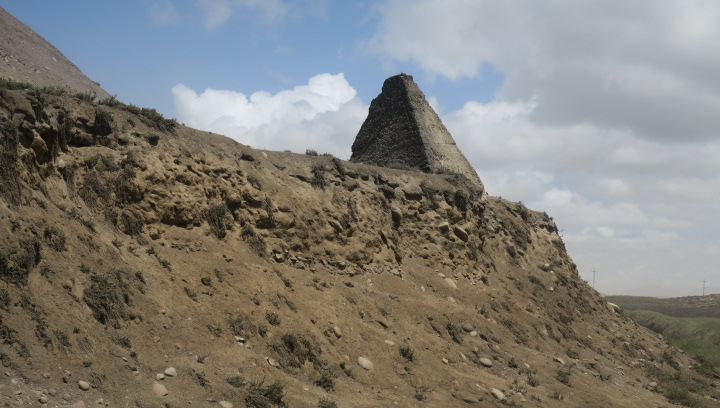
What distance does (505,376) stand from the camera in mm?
16484

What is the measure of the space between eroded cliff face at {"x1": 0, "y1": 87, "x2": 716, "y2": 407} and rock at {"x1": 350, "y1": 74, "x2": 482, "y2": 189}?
130 inches

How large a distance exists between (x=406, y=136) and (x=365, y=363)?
655 inches

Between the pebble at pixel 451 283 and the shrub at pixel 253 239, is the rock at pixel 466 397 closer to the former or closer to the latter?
the shrub at pixel 253 239

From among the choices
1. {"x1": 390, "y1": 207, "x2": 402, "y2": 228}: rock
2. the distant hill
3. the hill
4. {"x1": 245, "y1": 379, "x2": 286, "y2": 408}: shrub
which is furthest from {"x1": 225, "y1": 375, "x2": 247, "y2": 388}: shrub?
the distant hill

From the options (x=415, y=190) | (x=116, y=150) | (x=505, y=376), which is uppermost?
(x=415, y=190)

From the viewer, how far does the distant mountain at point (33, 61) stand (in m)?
26.4

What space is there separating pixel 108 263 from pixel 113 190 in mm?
2628

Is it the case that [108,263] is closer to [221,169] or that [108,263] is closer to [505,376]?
[221,169]

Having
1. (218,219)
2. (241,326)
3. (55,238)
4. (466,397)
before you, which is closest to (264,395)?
(241,326)

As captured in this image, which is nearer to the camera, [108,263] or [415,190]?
[108,263]

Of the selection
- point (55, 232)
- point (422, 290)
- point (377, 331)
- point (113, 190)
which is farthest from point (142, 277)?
point (422, 290)

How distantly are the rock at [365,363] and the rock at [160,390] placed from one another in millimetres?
5554

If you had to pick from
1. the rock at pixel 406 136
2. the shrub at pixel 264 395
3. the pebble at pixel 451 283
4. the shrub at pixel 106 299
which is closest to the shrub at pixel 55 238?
the shrub at pixel 106 299

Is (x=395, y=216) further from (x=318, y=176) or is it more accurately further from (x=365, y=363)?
(x=365, y=363)
